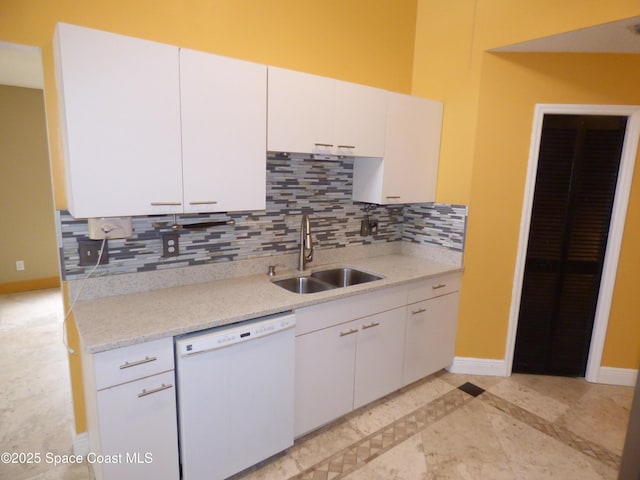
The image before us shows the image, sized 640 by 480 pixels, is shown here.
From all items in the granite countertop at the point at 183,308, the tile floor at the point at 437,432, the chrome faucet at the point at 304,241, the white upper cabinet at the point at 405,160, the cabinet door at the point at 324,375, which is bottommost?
the tile floor at the point at 437,432

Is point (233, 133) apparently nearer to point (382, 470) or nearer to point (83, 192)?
point (83, 192)

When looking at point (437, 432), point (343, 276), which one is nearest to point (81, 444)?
point (343, 276)

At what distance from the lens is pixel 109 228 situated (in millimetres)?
1786

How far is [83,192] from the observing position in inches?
60.1

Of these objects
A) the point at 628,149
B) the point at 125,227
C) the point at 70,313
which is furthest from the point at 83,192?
the point at 628,149

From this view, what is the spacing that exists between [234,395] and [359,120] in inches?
68.2

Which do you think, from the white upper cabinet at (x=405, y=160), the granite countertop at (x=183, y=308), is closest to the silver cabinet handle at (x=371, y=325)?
the granite countertop at (x=183, y=308)

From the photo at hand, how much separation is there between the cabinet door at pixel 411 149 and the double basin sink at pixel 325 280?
566mm

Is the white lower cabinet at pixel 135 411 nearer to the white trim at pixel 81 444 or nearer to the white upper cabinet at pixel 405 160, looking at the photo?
the white trim at pixel 81 444

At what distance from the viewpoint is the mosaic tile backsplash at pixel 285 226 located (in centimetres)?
193

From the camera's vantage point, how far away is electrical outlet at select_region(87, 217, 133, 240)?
1.75 m

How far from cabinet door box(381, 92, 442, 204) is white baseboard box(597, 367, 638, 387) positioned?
75.9 inches

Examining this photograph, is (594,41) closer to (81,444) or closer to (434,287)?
(434,287)

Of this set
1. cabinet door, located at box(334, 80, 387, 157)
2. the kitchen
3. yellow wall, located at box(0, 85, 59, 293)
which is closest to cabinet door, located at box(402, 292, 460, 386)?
the kitchen
